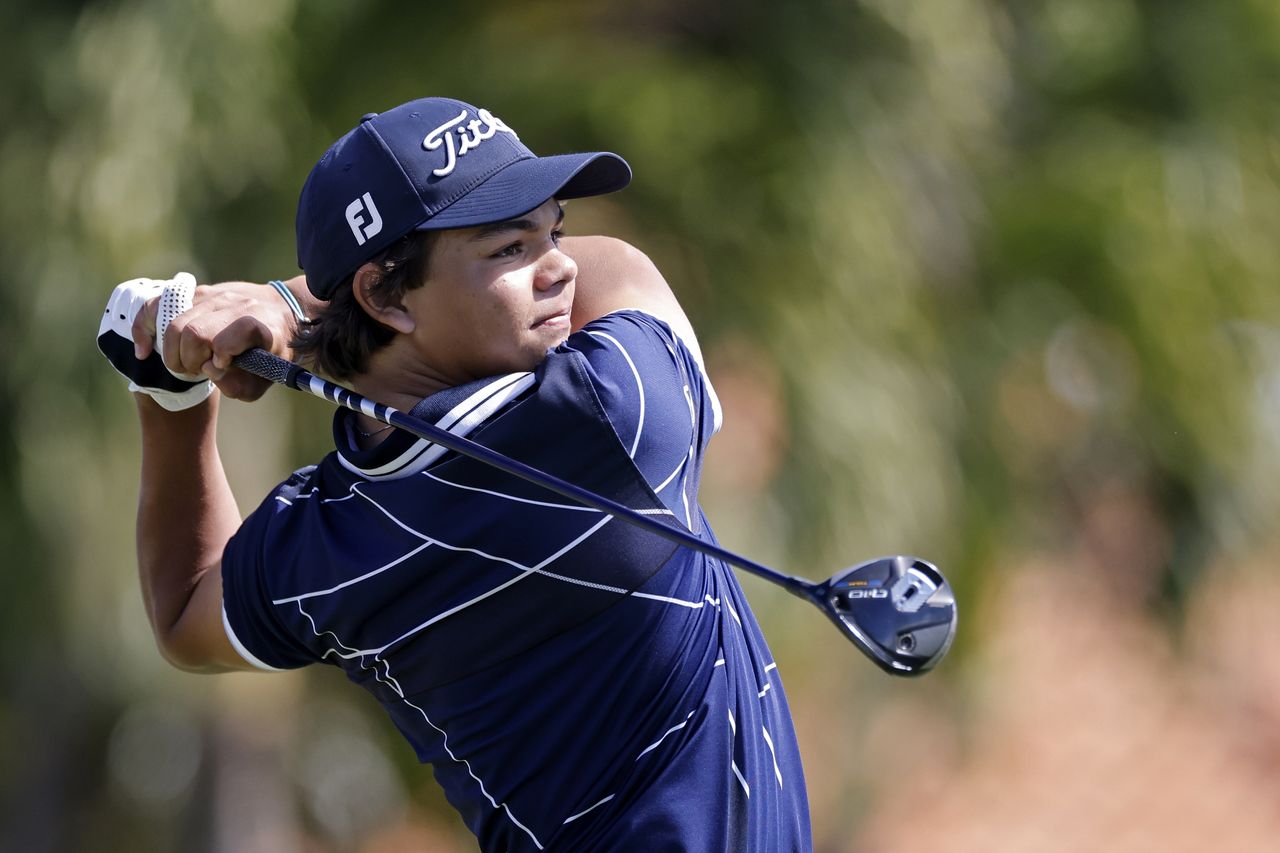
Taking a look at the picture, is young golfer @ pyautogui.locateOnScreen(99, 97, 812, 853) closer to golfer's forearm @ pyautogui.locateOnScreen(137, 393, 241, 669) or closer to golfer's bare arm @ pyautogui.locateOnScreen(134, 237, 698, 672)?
golfer's bare arm @ pyautogui.locateOnScreen(134, 237, 698, 672)

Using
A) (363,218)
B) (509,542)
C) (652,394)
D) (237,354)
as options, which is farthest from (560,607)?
(237,354)

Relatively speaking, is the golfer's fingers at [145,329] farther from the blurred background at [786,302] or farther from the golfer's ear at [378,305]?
the blurred background at [786,302]

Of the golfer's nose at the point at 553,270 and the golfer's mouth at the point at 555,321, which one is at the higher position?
the golfer's nose at the point at 553,270

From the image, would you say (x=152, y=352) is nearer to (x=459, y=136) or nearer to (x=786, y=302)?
(x=459, y=136)

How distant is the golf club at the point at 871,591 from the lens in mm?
2396

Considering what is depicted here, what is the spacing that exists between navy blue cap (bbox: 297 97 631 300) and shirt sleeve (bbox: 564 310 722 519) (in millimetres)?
251

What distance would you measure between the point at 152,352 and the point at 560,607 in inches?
40.6

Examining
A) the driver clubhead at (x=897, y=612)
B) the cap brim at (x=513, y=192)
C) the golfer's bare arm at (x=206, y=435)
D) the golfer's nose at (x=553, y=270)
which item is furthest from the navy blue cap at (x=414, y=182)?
the driver clubhead at (x=897, y=612)

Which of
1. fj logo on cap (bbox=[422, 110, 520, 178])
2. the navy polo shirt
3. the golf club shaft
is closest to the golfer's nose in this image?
the navy polo shirt

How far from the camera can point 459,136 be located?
108 inches

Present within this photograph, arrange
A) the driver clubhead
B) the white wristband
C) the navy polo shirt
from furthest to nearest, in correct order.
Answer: the white wristband < the navy polo shirt < the driver clubhead

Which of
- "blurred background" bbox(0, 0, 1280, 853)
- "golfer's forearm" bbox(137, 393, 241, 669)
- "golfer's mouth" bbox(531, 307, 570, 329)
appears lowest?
"blurred background" bbox(0, 0, 1280, 853)

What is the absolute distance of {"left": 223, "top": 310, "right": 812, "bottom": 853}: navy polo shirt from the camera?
2.54 meters

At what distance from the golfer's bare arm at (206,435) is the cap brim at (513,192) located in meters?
0.25
